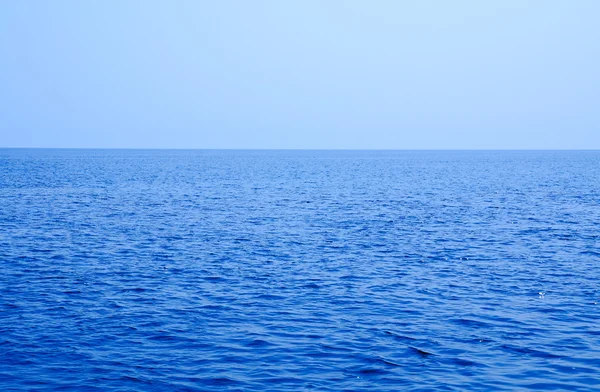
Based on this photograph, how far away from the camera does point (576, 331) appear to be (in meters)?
24.5

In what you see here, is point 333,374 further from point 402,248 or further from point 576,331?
point 402,248

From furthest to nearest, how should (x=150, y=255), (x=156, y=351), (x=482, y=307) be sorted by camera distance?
(x=150, y=255)
(x=482, y=307)
(x=156, y=351)

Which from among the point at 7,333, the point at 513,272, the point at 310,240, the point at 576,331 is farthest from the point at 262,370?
the point at 310,240

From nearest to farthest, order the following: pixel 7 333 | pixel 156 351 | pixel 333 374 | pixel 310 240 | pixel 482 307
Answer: pixel 333 374 < pixel 156 351 < pixel 7 333 < pixel 482 307 < pixel 310 240

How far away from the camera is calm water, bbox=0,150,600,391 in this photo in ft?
66.5

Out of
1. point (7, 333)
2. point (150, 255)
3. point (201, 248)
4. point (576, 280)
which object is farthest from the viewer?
point (201, 248)

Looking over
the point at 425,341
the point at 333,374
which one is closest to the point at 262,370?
the point at 333,374

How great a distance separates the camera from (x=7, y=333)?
23.8m

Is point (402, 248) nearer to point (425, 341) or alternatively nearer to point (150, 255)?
point (150, 255)

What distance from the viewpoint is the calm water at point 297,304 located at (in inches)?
798

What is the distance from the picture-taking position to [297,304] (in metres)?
28.5

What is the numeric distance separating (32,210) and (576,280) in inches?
2067

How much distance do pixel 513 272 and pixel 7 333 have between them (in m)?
25.4

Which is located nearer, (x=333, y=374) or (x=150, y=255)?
(x=333, y=374)
